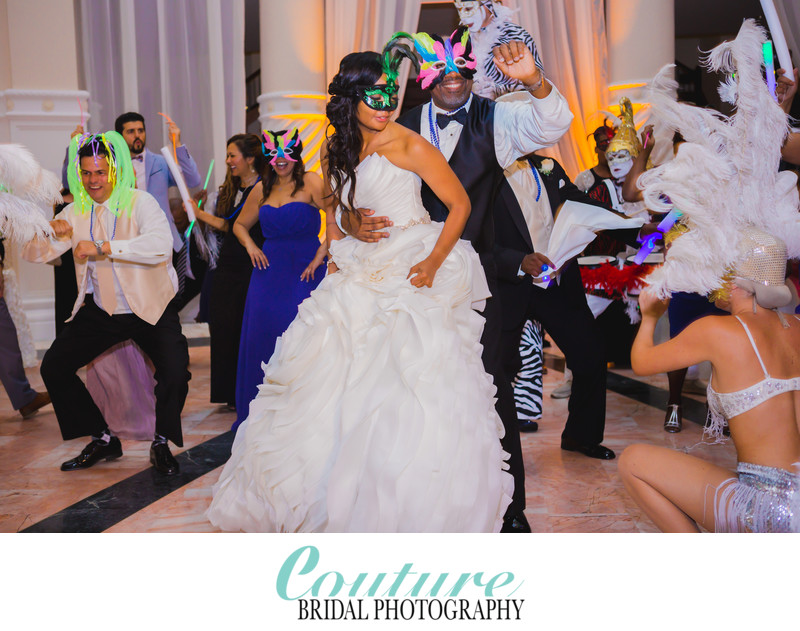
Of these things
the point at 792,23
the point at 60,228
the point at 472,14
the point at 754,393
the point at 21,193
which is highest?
the point at 792,23

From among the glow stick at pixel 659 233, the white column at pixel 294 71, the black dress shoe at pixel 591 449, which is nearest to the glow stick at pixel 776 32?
the glow stick at pixel 659 233

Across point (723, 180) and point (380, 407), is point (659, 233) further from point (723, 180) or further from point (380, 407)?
point (380, 407)

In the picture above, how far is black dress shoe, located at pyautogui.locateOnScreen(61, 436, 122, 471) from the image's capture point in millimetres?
3994

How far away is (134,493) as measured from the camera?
11.7ft

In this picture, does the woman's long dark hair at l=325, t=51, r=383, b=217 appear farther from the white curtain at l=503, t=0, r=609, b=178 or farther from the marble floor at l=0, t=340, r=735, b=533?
the white curtain at l=503, t=0, r=609, b=178

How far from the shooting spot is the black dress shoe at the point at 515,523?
Result: 2.99 metres

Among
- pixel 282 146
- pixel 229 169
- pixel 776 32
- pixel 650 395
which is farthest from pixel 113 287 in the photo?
pixel 650 395

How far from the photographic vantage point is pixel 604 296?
5.45 metres

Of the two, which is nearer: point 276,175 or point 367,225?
point 367,225

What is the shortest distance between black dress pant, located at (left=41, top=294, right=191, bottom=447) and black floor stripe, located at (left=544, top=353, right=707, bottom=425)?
313cm

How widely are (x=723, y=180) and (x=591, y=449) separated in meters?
2.10

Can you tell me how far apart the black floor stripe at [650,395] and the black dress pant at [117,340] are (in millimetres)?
3126
